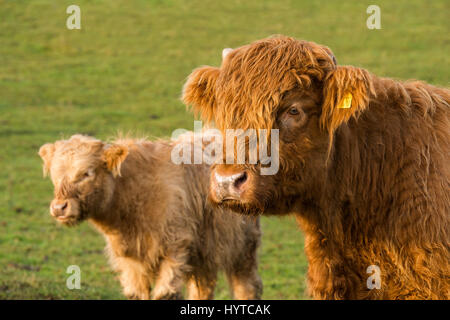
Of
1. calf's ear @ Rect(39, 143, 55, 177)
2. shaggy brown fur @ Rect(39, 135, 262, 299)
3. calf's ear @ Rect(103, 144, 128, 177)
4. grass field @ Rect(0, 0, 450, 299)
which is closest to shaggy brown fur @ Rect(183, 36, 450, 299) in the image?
shaggy brown fur @ Rect(39, 135, 262, 299)

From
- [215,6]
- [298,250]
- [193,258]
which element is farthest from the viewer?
[215,6]

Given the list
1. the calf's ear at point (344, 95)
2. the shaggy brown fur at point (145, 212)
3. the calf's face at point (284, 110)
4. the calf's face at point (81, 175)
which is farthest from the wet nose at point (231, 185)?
the calf's face at point (81, 175)

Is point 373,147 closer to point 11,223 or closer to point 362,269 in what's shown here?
point 362,269

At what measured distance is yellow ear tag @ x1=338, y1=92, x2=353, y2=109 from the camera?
4.49 m

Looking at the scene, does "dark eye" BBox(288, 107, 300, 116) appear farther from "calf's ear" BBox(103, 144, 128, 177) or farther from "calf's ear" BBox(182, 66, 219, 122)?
"calf's ear" BBox(103, 144, 128, 177)

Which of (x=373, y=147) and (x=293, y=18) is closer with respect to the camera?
(x=373, y=147)

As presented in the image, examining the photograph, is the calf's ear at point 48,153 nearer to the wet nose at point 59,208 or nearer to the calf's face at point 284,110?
the wet nose at point 59,208

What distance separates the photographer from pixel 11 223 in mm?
14211

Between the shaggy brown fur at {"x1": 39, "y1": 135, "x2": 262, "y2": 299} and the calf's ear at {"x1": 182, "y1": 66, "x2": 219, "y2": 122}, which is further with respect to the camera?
the shaggy brown fur at {"x1": 39, "y1": 135, "x2": 262, "y2": 299}

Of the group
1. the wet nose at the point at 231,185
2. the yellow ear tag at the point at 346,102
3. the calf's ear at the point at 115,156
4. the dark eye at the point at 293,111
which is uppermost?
the yellow ear tag at the point at 346,102

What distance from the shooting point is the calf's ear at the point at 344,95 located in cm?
447

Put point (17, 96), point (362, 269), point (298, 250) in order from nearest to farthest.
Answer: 1. point (362, 269)
2. point (298, 250)
3. point (17, 96)
